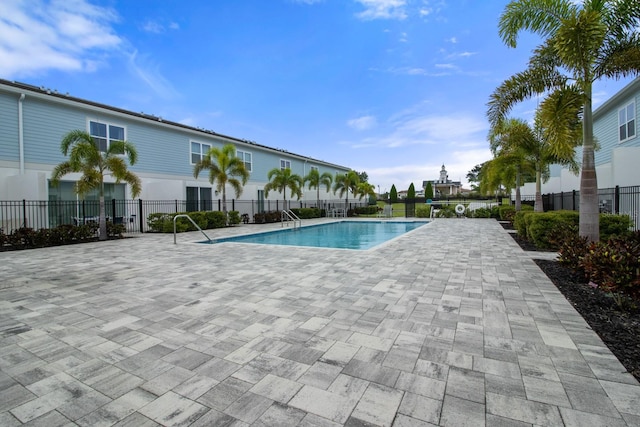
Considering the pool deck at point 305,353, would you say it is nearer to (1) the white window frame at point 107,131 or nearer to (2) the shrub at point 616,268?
(2) the shrub at point 616,268

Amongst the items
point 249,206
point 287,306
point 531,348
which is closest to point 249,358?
point 287,306

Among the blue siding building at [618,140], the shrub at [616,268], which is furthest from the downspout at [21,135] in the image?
the blue siding building at [618,140]

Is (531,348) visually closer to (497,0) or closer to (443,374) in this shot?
(443,374)

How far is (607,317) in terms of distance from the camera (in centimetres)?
365

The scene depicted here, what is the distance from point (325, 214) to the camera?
27.8m

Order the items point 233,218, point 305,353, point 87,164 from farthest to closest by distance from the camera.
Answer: point 233,218 < point 87,164 < point 305,353

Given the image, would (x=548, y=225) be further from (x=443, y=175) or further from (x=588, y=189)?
(x=443, y=175)

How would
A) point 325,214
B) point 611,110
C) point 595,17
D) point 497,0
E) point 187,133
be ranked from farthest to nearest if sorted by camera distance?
point 325,214
point 187,133
point 611,110
point 497,0
point 595,17

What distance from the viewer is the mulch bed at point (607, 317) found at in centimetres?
282

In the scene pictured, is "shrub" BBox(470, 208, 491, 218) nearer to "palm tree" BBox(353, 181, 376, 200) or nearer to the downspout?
"palm tree" BBox(353, 181, 376, 200)

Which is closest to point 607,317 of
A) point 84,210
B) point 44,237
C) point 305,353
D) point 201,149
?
point 305,353

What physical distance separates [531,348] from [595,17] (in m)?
6.08

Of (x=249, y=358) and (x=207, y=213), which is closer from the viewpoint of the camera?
(x=249, y=358)

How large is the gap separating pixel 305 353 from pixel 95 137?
1552cm
